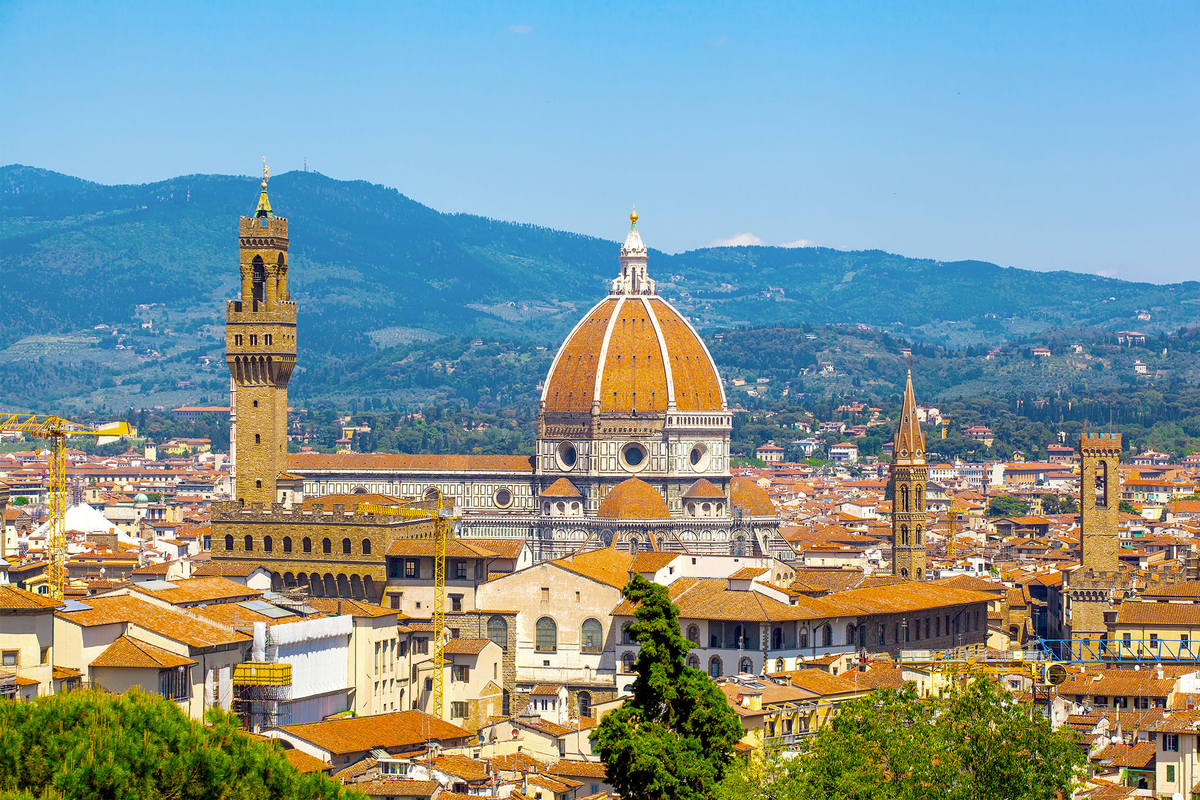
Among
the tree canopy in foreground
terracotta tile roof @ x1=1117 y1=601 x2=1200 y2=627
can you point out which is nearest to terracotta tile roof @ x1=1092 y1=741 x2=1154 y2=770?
terracotta tile roof @ x1=1117 y1=601 x2=1200 y2=627

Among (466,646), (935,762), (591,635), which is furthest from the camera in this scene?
(591,635)

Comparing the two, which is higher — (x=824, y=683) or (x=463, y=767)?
(x=824, y=683)

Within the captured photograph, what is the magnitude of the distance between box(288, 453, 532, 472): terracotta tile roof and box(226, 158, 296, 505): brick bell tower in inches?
1167

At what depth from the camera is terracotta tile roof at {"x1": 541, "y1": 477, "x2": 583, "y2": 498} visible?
356 ft

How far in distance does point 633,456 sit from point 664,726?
67440mm

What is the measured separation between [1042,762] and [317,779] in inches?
538

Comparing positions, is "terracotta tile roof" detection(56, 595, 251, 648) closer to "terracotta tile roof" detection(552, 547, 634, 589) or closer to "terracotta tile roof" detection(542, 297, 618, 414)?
"terracotta tile roof" detection(552, 547, 634, 589)

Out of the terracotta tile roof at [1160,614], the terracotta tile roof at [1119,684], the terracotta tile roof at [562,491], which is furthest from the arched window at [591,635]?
the terracotta tile roof at [562,491]

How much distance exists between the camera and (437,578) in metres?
75.3

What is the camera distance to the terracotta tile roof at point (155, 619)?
57562 millimetres

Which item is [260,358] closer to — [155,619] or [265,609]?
[265,609]

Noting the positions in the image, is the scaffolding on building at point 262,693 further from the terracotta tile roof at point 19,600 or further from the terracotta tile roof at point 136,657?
the terracotta tile roof at point 19,600

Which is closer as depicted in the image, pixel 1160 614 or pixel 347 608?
pixel 347 608

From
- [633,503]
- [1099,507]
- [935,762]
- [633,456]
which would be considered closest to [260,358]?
[633,503]
